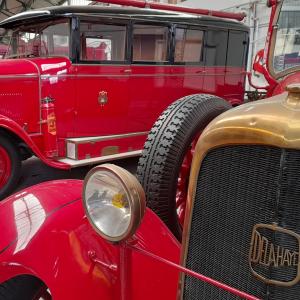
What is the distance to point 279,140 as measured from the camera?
1.03 metres

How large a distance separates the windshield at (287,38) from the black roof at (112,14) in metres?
2.49

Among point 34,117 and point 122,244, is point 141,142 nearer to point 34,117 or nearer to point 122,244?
point 34,117

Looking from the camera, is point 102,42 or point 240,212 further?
point 102,42

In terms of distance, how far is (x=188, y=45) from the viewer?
539 cm

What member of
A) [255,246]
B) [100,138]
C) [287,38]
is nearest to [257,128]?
[255,246]

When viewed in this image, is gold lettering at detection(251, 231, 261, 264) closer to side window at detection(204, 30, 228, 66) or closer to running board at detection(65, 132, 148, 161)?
running board at detection(65, 132, 148, 161)

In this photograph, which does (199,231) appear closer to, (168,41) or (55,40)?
(55,40)

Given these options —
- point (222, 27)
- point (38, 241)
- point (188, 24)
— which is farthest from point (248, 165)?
point (222, 27)

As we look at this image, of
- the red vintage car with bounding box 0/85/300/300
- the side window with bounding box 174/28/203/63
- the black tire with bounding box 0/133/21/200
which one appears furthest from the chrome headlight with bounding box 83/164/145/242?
the side window with bounding box 174/28/203/63

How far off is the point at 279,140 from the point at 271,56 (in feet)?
5.71

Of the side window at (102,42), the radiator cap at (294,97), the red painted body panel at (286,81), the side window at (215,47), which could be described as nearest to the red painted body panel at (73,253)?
the radiator cap at (294,97)

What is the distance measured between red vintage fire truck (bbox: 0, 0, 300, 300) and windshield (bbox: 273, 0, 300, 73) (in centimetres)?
135

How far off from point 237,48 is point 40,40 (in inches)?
121

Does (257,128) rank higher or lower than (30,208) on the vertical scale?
higher
